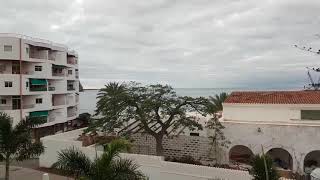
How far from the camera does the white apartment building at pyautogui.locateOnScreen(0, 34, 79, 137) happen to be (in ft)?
131

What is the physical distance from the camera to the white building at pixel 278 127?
80.5 ft

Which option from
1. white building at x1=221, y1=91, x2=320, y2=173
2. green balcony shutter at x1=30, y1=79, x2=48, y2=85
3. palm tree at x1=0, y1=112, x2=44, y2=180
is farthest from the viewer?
green balcony shutter at x1=30, y1=79, x2=48, y2=85

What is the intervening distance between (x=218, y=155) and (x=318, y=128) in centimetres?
717

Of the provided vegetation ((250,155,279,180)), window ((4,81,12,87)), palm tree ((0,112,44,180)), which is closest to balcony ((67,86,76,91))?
window ((4,81,12,87))

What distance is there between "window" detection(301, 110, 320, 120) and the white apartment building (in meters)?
29.5

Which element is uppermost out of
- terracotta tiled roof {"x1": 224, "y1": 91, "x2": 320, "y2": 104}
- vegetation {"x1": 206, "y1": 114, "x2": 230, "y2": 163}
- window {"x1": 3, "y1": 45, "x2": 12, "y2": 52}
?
window {"x1": 3, "y1": 45, "x2": 12, "y2": 52}

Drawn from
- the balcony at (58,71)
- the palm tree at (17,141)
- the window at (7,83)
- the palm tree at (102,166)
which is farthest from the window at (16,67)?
the palm tree at (102,166)

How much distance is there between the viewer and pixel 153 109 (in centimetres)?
2639

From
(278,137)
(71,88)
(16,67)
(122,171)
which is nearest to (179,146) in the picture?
(278,137)

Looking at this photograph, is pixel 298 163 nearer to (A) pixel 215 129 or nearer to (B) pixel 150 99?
(A) pixel 215 129

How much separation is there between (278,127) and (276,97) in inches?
138

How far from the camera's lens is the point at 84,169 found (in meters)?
13.7

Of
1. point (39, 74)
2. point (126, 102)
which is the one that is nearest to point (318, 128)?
point (126, 102)

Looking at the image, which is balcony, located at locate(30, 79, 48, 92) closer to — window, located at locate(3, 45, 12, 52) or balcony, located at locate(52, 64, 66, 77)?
balcony, located at locate(52, 64, 66, 77)
